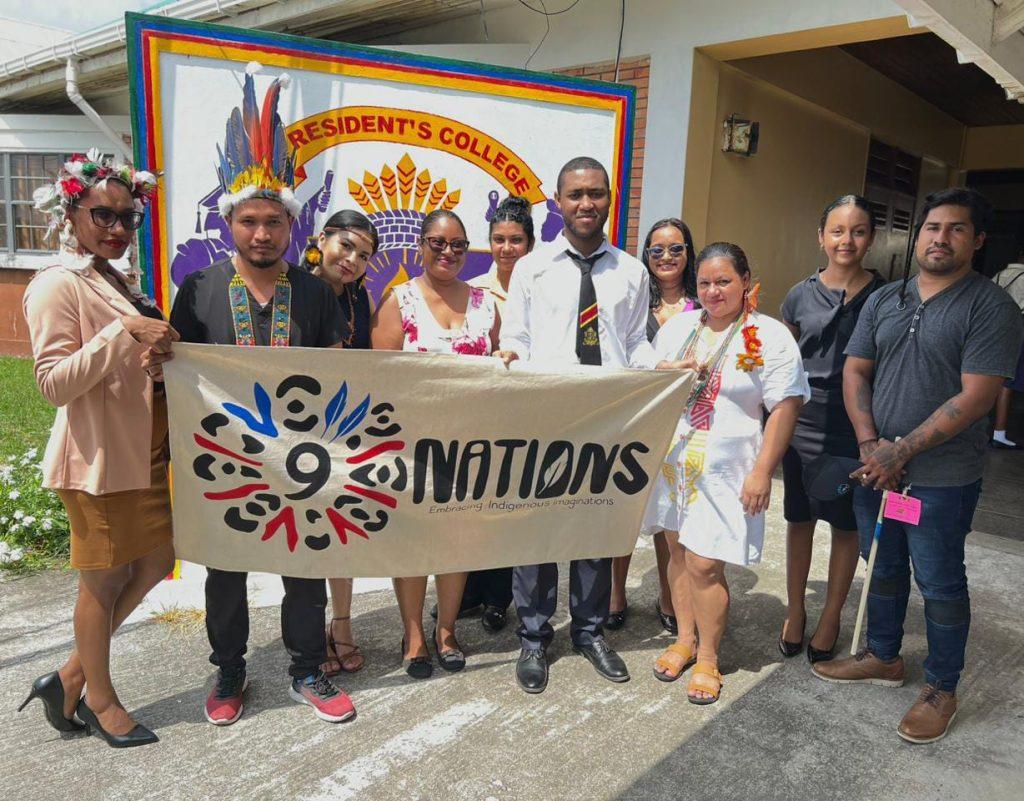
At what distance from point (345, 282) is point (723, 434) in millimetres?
1608

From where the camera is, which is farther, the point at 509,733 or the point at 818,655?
the point at 818,655

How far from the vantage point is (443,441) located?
268 centimetres

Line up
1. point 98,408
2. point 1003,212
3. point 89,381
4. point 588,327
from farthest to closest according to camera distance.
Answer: point 1003,212, point 588,327, point 98,408, point 89,381

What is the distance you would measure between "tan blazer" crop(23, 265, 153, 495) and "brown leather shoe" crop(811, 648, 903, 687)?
2.70m

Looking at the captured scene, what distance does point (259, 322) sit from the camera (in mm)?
2512

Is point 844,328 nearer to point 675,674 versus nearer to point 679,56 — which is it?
point 675,674

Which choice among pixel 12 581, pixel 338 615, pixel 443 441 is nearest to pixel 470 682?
pixel 338 615

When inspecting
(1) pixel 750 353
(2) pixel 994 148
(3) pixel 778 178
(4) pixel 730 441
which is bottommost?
(4) pixel 730 441

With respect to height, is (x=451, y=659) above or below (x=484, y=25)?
below

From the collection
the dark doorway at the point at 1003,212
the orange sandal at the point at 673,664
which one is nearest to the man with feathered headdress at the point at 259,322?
the orange sandal at the point at 673,664

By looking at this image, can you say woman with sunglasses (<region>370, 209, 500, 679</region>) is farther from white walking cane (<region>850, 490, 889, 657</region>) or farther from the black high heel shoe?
white walking cane (<region>850, 490, 889, 657</region>)

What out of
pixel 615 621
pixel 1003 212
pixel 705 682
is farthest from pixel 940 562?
pixel 1003 212

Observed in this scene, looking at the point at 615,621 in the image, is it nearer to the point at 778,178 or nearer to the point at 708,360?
the point at 708,360

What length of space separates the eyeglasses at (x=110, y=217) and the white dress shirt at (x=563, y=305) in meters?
1.36
